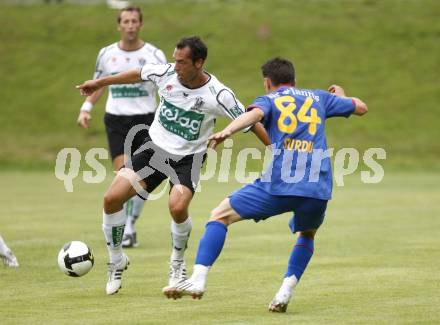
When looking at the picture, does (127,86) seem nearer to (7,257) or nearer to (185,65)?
(7,257)

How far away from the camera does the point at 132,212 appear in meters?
13.2

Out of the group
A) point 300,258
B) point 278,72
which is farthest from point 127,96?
point 300,258

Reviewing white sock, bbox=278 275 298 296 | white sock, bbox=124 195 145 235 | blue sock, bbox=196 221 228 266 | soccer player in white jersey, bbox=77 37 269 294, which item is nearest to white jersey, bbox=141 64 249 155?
soccer player in white jersey, bbox=77 37 269 294

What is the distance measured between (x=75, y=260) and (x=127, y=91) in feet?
13.9

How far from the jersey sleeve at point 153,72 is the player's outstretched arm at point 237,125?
1816 mm

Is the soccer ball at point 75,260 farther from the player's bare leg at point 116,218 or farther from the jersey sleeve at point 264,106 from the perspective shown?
the jersey sleeve at point 264,106

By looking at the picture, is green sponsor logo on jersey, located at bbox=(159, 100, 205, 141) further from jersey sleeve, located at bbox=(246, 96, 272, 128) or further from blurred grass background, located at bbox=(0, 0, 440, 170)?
blurred grass background, located at bbox=(0, 0, 440, 170)

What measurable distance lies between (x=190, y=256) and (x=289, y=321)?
450cm

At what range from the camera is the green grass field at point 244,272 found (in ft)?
26.5

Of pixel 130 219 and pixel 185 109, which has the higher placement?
pixel 185 109

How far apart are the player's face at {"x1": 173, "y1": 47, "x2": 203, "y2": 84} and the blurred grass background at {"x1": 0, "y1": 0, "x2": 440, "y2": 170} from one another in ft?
78.4

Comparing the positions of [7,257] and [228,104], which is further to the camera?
[7,257]

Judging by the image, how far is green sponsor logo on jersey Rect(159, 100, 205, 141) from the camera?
9.38 meters

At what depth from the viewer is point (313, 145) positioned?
8.12m
